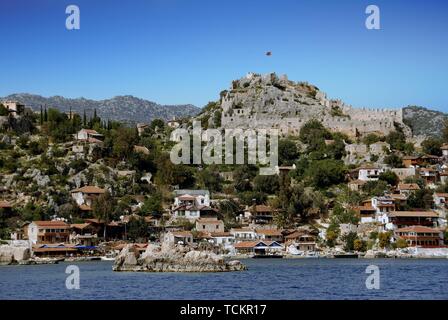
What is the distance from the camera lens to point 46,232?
45.6 meters

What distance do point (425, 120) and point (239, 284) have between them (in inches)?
3474

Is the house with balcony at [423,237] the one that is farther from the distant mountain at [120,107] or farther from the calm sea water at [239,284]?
the distant mountain at [120,107]

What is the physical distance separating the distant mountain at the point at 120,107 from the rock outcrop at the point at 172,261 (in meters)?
120

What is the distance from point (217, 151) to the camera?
199ft

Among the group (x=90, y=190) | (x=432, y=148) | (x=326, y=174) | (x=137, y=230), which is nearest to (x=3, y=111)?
(x=90, y=190)

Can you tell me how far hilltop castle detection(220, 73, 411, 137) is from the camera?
64812 mm

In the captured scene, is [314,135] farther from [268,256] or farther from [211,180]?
[268,256]

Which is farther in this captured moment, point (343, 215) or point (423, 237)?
point (343, 215)

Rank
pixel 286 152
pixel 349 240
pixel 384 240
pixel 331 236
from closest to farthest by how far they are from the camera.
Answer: pixel 384 240
pixel 349 240
pixel 331 236
pixel 286 152

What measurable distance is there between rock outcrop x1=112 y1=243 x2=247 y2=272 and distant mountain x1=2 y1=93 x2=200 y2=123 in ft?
394

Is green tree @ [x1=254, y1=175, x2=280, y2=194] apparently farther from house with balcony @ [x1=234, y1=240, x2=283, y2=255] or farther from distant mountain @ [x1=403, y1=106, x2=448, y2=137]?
distant mountain @ [x1=403, y1=106, x2=448, y2=137]

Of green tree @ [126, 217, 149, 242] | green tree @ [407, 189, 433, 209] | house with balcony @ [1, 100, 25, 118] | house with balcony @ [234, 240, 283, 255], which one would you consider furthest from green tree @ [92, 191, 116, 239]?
green tree @ [407, 189, 433, 209]

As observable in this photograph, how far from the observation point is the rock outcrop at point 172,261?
104ft
